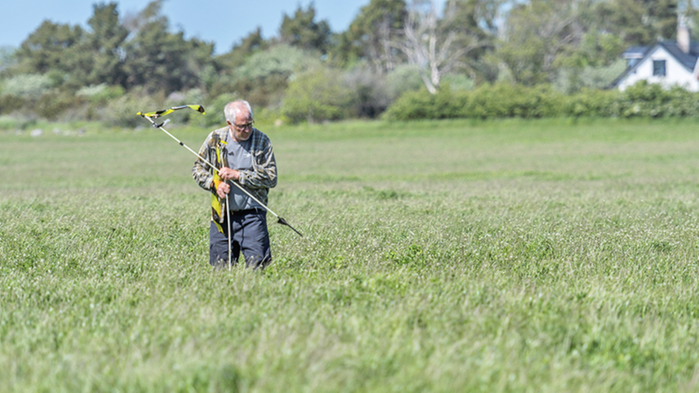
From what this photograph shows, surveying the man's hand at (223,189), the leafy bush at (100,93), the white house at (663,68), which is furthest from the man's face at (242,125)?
the leafy bush at (100,93)

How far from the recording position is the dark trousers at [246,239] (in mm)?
6625

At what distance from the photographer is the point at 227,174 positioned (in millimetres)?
6262

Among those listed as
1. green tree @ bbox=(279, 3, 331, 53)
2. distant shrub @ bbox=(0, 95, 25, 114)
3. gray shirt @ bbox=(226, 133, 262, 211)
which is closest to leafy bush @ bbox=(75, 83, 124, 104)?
distant shrub @ bbox=(0, 95, 25, 114)

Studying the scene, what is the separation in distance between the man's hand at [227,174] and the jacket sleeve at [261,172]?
71mm

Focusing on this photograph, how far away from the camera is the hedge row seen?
52.3 meters

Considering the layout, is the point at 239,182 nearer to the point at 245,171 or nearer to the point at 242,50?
the point at 245,171

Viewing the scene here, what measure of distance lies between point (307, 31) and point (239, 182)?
93.8 meters

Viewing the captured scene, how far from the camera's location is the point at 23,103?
253 feet

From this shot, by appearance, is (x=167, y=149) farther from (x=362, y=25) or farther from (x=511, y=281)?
(x=362, y=25)

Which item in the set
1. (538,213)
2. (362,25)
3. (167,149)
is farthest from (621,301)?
(362,25)

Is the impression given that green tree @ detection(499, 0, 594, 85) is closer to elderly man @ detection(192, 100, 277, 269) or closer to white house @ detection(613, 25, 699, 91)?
white house @ detection(613, 25, 699, 91)

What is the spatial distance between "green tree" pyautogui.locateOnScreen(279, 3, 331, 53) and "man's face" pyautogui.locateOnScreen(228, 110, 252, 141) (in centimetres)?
9277

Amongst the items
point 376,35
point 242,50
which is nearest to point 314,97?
point 376,35

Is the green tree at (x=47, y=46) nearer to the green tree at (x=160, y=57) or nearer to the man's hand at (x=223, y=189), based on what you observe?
the green tree at (x=160, y=57)
